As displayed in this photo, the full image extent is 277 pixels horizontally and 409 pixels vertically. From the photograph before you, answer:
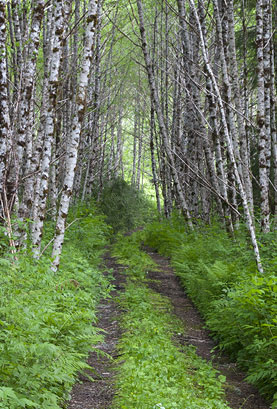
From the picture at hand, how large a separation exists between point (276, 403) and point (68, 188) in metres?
4.63

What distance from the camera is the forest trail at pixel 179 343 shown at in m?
4.55

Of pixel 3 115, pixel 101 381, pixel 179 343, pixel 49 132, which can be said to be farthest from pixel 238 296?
pixel 3 115

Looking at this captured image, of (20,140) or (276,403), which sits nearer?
(276,403)

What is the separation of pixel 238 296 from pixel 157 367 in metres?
1.55

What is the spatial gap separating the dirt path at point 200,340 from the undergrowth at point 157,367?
0.17 m

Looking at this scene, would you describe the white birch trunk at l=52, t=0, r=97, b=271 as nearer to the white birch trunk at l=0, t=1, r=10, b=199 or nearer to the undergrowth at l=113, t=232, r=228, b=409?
the white birch trunk at l=0, t=1, r=10, b=199

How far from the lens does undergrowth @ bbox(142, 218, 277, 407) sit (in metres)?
5.02

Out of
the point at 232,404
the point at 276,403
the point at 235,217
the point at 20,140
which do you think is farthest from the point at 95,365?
the point at 235,217

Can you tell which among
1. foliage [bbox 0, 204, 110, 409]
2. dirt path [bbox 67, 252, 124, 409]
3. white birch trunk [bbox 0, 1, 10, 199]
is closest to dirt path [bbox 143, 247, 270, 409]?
dirt path [bbox 67, 252, 124, 409]

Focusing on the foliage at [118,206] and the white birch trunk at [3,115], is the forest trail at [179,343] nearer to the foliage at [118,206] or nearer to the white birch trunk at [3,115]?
the white birch trunk at [3,115]

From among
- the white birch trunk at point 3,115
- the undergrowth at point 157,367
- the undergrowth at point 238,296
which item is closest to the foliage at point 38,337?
the undergrowth at point 157,367

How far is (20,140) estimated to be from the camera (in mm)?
7867

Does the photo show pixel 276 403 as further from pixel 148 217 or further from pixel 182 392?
pixel 148 217

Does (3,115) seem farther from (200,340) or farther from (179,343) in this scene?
(200,340)
